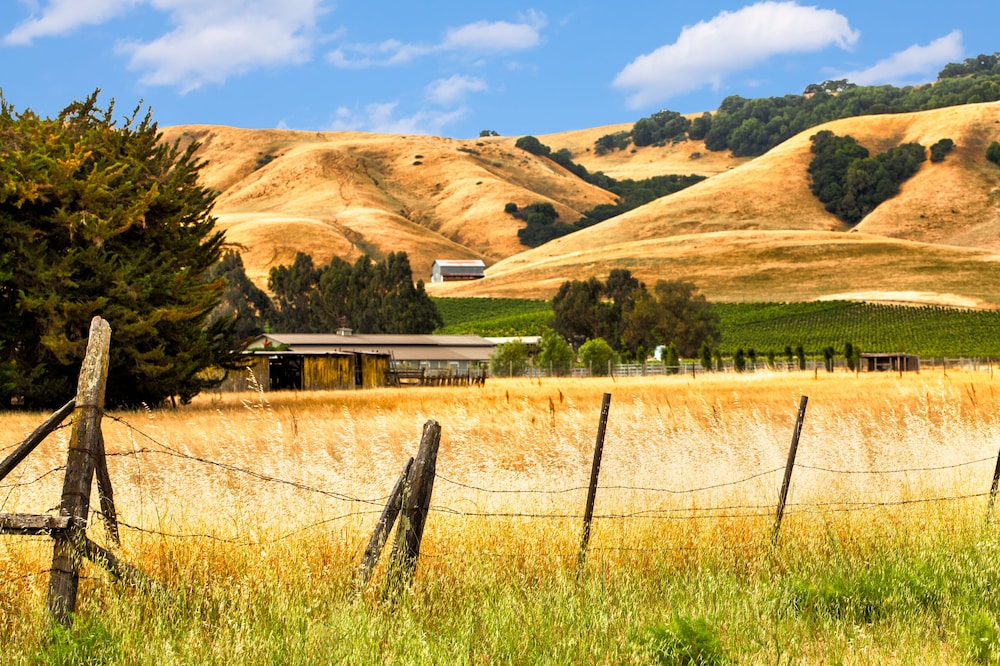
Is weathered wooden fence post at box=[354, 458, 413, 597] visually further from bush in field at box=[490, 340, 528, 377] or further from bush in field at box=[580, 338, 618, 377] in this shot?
bush in field at box=[580, 338, 618, 377]

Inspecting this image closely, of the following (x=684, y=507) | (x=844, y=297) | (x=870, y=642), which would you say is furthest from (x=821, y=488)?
(x=844, y=297)

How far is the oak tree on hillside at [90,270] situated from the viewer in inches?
1049

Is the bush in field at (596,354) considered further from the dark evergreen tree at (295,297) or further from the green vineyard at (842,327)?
the dark evergreen tree at (295,297)

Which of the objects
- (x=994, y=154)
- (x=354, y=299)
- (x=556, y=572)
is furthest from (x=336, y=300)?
(x=994, y=154)

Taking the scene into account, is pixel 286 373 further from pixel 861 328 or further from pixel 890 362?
pixel 861 328

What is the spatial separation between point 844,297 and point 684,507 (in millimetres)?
117338

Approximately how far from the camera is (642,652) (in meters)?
→ 6.32

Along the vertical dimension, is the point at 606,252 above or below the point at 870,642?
above

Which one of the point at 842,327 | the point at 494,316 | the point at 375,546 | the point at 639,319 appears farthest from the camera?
the point at 494,316

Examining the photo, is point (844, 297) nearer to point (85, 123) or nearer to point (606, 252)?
point (606, 252)

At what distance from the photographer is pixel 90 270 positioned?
92.1 ft

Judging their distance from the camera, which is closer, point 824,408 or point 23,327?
point 824,408

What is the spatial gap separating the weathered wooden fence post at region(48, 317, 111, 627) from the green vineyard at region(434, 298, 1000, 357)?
7777 centimetres

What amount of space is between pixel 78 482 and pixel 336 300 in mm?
100531
